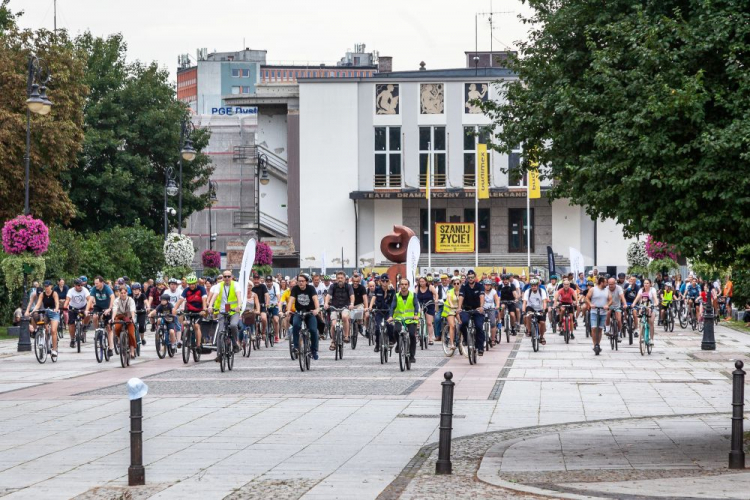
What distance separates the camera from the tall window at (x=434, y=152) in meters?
75.8

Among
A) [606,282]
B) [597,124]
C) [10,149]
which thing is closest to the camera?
[597,124]

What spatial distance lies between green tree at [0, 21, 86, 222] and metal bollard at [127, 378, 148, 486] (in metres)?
37.1

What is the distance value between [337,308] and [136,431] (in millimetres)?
17540

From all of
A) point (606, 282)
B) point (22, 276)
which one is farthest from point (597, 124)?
point (22, 276)

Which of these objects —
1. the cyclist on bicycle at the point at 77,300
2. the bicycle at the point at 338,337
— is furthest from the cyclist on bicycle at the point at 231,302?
the cyclist on bicycle at the point at 77,300

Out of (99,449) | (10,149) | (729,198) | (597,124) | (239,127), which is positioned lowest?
Result: (99,449)

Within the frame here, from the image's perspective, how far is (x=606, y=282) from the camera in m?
29.2

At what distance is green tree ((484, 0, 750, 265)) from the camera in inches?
429

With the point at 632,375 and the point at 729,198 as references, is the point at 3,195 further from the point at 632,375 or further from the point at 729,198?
the point at 729,198

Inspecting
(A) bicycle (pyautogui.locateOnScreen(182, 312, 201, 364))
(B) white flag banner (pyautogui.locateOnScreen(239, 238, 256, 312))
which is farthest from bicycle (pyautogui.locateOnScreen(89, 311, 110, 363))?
(B) white flag banner (pyautogui.locateOnScreen(239, 238, 256, 312))

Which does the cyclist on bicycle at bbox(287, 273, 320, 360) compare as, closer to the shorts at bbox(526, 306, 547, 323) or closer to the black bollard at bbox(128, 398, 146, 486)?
the shorts at bbox(526, 306, 547, 323)

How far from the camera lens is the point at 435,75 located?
77.9 metres

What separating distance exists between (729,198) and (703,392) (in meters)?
7.91

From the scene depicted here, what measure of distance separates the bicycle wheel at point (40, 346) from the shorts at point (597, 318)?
11.8 metres
